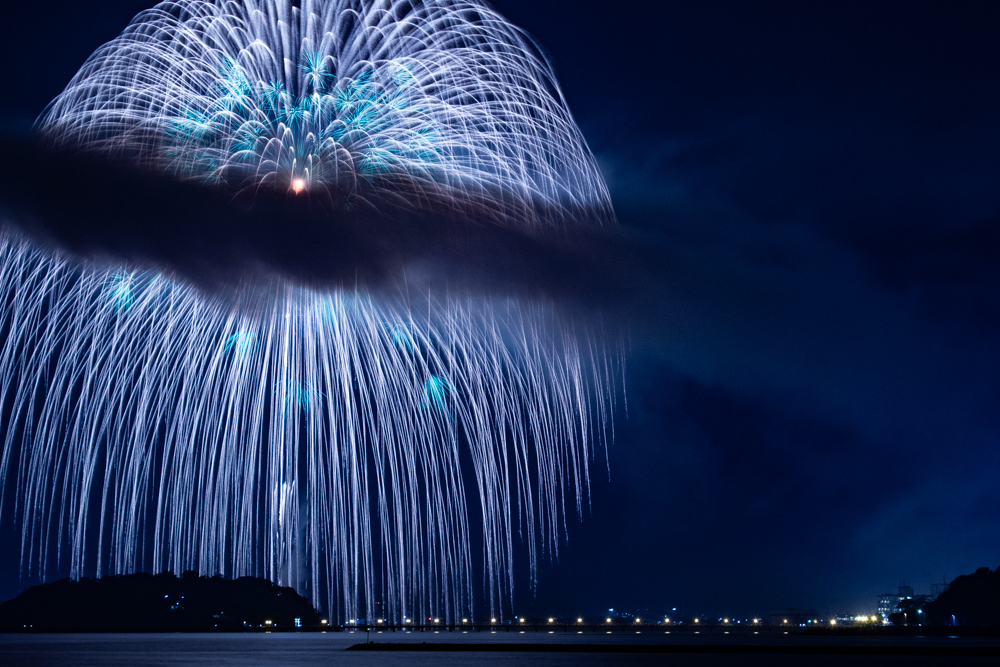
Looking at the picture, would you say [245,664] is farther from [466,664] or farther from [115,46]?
[115,46]

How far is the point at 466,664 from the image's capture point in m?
70.2

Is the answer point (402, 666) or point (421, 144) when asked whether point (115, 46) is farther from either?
point (402, 666)

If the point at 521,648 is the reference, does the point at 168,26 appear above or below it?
above

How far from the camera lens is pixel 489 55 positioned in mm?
A: 34562

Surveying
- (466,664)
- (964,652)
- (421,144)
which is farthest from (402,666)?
(964,652)

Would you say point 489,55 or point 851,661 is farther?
point 851,661

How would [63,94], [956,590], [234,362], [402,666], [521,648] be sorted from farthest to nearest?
[956,590] < [521,648] < [402,666] < [234,362] < [63,94]

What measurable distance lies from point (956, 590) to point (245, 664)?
527ft

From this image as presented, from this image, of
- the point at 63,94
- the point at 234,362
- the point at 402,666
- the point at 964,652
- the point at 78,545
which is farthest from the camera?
the point at 964,652

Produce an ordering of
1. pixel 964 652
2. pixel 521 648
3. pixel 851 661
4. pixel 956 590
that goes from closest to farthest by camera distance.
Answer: pixel 851 661
pixel 964 652
pixel 521 648
pixel 956 590

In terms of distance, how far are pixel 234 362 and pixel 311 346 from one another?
3568 mm

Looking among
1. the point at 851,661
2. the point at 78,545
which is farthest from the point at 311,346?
the point at 851,661

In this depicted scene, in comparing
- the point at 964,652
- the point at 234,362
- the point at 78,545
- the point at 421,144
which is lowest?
the point at 964,652

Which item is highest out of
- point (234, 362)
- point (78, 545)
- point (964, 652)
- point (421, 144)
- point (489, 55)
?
point (489, 55)
